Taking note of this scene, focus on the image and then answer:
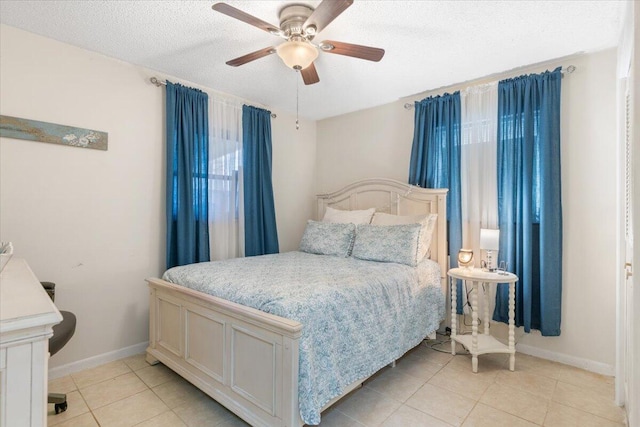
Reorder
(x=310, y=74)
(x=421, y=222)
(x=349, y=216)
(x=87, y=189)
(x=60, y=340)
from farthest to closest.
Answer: (x=349, y=216) < (x=421, y=222) < (x=87, y=189) < (x=310, y=74) < (x=60, y=340)

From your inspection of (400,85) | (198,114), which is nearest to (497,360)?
(400,85)

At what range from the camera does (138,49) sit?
8.26 feet

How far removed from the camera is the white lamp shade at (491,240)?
2629 mm

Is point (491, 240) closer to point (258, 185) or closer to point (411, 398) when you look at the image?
point (411, 398)

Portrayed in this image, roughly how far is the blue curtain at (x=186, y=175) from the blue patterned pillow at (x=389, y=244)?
5.11 feet

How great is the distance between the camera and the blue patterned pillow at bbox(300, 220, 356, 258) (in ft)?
10.5

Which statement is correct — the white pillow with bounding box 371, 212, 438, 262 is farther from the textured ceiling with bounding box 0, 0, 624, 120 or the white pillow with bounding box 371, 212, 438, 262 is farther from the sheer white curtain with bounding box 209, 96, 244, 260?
the sheer white curtain with bounding box 209, 96, 244, 260

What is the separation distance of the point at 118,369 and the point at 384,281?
2.19 metres

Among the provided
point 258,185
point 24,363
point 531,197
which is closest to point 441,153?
point 531,197

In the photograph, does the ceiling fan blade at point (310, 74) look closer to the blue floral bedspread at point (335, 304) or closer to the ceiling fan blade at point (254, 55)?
the ceiling fan blade at point (254, 55)

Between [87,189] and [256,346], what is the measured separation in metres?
1.94

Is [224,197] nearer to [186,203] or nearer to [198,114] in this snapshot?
[186,203]

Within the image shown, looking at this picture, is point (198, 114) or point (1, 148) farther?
point (198, 114)

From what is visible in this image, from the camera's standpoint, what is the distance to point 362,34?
7.47 ft
